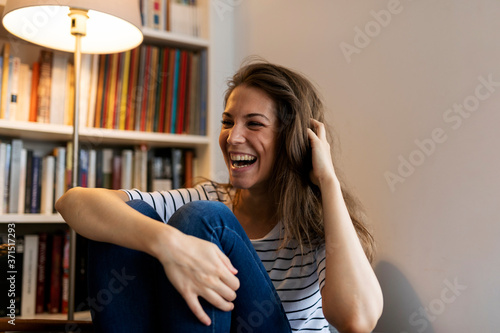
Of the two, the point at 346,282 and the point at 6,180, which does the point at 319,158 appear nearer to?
the point at 346,282

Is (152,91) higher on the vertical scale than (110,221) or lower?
higher

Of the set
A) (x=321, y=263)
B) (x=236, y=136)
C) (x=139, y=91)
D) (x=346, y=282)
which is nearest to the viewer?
(x=346, y=282)

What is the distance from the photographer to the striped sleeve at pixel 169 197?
1.15 m

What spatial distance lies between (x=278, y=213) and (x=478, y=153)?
1.72ft

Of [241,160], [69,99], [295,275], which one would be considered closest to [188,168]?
[69,99]

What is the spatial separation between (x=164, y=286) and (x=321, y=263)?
0.39 m

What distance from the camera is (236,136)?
111cm

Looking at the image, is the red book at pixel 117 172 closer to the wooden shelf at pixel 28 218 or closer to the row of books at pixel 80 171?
the row of books at pixel 80 171

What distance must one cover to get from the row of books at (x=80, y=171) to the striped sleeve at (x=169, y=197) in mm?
539

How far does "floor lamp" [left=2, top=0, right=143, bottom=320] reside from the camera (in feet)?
4.20

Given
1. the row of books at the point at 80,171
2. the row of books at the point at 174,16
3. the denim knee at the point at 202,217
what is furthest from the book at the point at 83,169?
the denim knee at the point at 202,217

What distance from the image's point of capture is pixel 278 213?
113cm

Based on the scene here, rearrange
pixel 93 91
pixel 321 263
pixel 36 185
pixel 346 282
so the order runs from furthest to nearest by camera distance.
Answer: pixel 93 91 → pixel 36 185 → pixel 321 263 → pixel 346 282

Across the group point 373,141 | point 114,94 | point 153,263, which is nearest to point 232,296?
point 153,263
